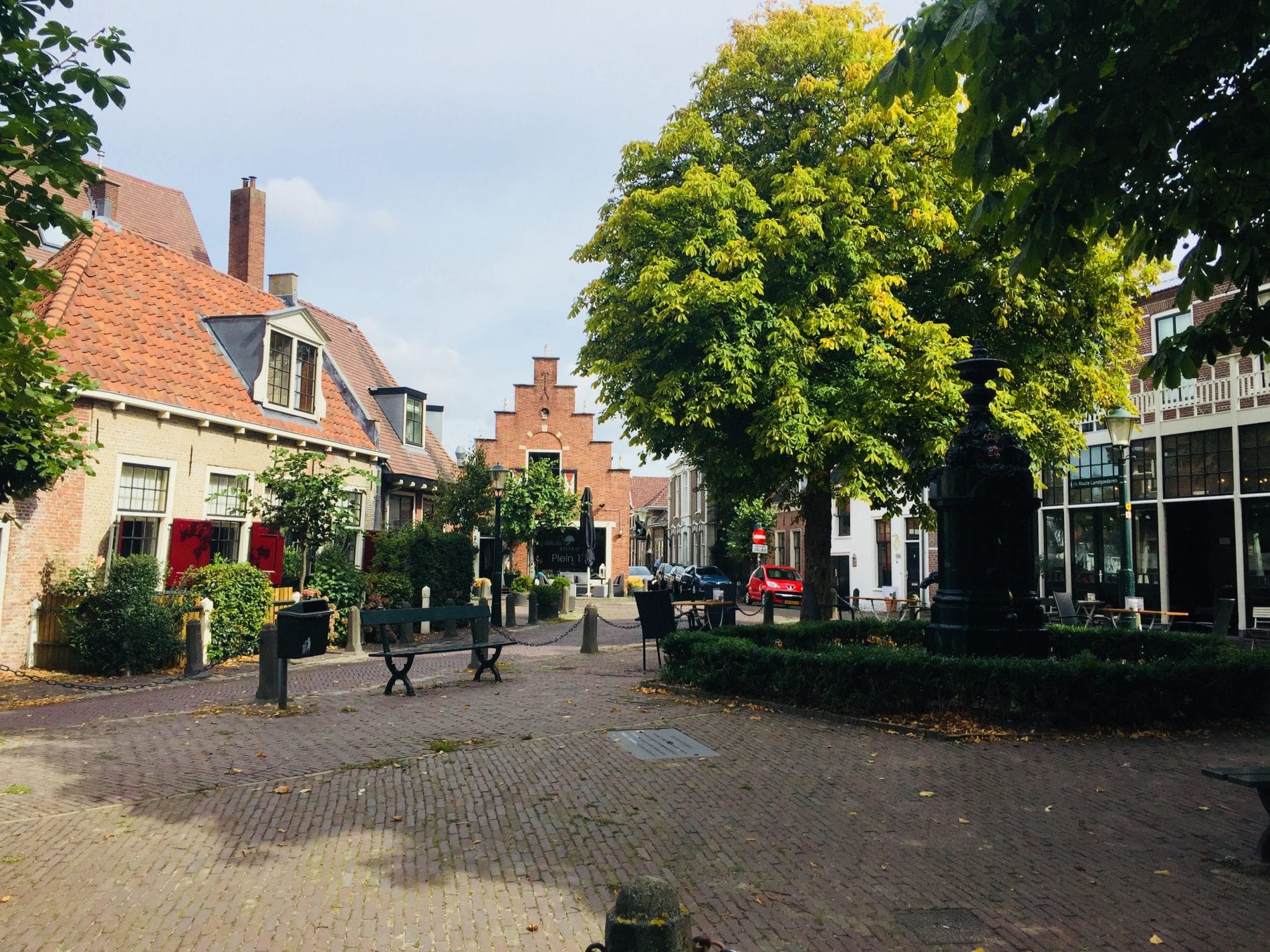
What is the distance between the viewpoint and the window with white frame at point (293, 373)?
18062 mm

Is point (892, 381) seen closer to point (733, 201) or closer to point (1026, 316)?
point (1026, 316)

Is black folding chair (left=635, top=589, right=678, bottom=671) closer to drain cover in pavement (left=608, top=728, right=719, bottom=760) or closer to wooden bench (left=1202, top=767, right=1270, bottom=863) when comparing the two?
drain cover in pavement (left=608, top=728, right=719, bottom=760)

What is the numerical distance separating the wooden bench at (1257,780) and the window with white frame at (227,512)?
14.8 metres

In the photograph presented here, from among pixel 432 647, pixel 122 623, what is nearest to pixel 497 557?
pixel 432 647

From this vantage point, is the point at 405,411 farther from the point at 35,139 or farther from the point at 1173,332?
the point at 1173,332

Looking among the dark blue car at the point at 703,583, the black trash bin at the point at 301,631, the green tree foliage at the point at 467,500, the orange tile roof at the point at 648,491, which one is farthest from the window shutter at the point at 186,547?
the orange tile roof at the point at 648,491

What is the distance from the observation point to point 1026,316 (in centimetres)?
1570

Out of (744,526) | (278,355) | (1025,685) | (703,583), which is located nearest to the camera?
(1025,685)

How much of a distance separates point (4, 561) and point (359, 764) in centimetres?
884

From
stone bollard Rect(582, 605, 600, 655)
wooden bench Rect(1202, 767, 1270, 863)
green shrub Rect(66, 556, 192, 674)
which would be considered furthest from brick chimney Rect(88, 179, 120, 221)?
wooden bench Rect(1202, 767, 1270, 863)

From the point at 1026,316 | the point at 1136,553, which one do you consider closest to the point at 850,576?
the point at 1136,553

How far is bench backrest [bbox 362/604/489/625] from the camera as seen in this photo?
11.6 m

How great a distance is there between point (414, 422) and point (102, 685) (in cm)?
1473

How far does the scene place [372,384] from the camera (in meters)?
25.8
